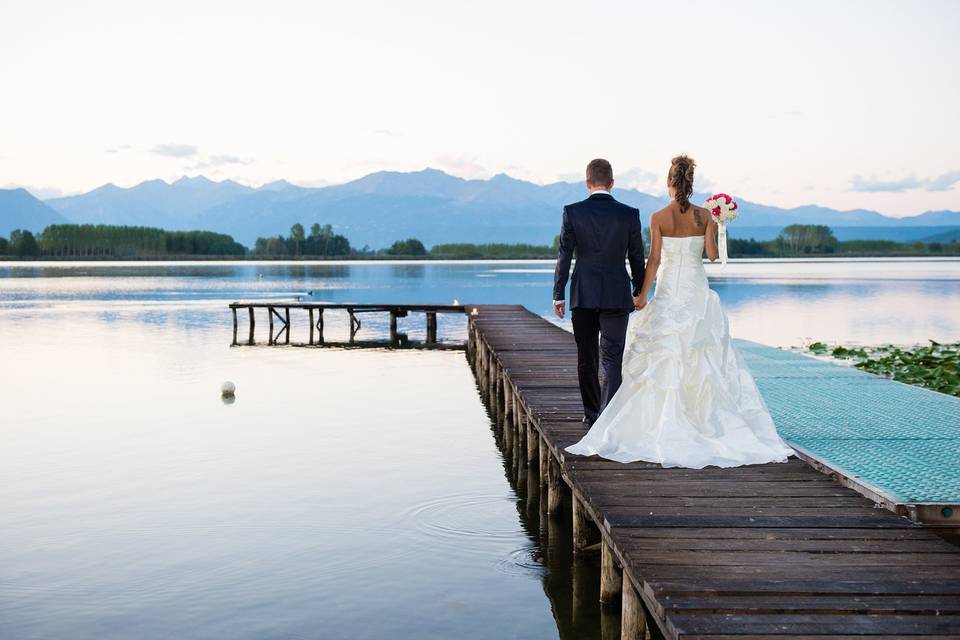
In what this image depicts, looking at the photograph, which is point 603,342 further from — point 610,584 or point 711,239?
point 610,584

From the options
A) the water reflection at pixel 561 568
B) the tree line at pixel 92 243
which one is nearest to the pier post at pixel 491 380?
the water reflection at pixel 561 568

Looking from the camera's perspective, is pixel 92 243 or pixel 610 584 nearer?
pixel 610 584

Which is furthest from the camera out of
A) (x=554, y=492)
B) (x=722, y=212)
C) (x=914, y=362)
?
(x=914, y=362)

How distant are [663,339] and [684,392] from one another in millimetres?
468

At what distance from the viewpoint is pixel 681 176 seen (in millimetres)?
7594

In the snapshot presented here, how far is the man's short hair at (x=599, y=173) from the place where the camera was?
8.00 meters

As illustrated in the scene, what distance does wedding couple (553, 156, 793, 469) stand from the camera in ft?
24.9

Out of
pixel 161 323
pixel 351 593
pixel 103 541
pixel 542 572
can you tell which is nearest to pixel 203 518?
pixel 103 541

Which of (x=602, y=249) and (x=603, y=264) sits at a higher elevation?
(x=602, y=249)

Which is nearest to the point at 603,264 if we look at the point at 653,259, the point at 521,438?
the point at 653,259

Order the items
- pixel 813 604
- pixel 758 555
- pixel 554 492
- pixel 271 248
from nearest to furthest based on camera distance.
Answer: pixel 813 604 < pixel 758 555 < pixel 554 492 < pixel 271 248

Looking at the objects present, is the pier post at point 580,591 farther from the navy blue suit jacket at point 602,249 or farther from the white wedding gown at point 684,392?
the navy blue suit jacket at point 602,249

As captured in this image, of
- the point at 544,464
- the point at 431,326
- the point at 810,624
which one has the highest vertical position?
the point at 810,624

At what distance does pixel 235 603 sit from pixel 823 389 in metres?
9.93
